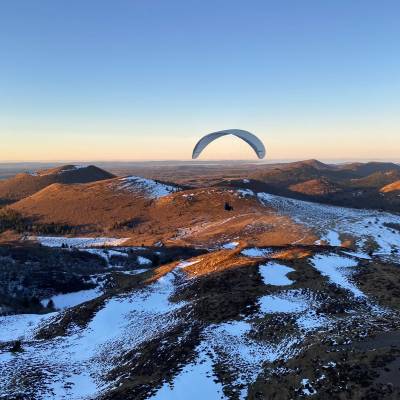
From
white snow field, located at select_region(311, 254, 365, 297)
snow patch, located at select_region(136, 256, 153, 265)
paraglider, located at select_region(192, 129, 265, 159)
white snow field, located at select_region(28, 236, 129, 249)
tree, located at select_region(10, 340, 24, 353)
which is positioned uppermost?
paraglider, located at select_region(192, 129, 265, 159)

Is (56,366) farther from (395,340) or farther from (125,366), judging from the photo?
(395,340)

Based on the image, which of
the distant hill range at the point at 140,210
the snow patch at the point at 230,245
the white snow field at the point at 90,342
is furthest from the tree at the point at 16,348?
the distant hill range at the point at 140,210

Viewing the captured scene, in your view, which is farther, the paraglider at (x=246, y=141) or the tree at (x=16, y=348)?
the paraglider at (x=246, y=141)

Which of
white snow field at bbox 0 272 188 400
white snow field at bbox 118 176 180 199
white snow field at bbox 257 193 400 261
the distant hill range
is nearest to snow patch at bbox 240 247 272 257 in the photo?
white snow field at bbox 0 272 188 400

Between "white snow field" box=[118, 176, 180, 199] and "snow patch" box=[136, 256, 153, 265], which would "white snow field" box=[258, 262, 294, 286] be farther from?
"white snow field" box=[118, 176, 180, 199]

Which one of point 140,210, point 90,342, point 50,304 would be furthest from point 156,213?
point 90,342

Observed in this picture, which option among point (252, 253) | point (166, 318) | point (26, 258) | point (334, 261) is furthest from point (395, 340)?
point (26, 258)

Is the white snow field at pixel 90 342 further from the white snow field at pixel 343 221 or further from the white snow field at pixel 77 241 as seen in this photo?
the white snow field at pixel 77 241

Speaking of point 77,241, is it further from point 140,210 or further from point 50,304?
point 50,304

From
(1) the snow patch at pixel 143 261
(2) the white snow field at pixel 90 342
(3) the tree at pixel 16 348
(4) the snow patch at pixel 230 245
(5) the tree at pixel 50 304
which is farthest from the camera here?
(4) the snow patch at pixel 230 245
